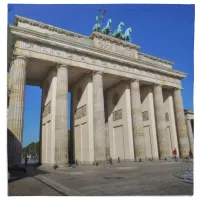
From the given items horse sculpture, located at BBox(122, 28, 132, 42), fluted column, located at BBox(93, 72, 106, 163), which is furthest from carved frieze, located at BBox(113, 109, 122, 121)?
horse sculpture, located at BBox(122, 28, 132, 42)

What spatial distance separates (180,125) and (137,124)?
27.1 feet

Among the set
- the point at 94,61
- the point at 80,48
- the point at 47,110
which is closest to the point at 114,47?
the point at 94,61

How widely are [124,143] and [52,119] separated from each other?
9766 millimetres

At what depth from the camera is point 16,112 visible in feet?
51.4

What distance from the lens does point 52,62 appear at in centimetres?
1898

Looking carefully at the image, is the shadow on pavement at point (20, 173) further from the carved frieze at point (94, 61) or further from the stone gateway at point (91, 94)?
the carved frieze at point (94, 61)

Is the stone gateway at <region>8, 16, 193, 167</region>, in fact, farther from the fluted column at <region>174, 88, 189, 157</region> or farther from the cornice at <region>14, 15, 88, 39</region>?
the fluted column at <region>174, 88, 189, 157</region>

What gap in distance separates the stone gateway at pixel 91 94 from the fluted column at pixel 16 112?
0.07 meters

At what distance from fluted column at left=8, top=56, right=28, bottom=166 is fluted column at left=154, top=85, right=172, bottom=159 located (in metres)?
16.8

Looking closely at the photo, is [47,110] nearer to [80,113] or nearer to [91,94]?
[80,113]

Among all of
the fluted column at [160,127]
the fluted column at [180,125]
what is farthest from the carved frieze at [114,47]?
the fluted column at [180,125]

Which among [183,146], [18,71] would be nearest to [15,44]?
[18,71]

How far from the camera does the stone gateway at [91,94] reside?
17188 mm
